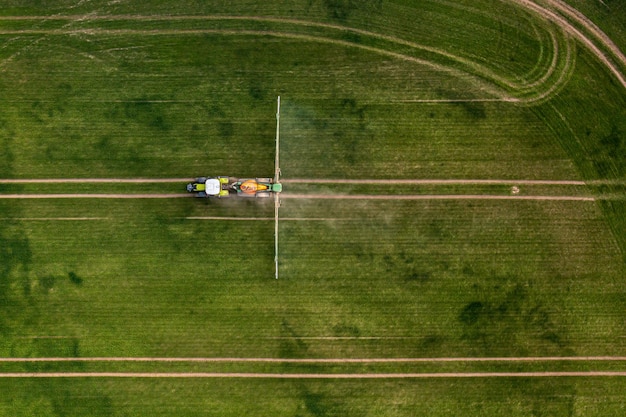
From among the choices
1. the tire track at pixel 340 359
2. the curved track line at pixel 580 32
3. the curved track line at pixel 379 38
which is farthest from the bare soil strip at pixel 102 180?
the curved track line at pixel 580 32

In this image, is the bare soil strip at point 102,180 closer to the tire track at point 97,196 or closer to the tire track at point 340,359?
the tire track at point 97,196

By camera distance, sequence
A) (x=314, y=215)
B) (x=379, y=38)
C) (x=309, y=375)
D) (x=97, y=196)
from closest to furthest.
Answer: (x=309, y=375) < (x=314, y=215) < (x=97, y=196) < (x=379, y=38)

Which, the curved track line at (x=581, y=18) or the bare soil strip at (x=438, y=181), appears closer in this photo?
the bare soil strip at (x=438, y=181)

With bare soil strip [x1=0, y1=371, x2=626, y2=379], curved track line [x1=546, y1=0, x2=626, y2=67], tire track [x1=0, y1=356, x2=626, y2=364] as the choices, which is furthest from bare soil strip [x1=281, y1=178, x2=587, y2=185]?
bare soil strip [x1=0, y1=371, x2=626, y2=379]

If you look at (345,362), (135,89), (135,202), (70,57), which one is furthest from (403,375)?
(70,57)

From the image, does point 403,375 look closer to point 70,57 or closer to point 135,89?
point 135,89

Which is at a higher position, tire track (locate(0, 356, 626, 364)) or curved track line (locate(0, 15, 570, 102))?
curved track line (locate(0, 15, 570, 102))

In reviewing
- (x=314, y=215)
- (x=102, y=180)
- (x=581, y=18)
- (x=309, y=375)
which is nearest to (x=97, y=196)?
(x=102, y=180)

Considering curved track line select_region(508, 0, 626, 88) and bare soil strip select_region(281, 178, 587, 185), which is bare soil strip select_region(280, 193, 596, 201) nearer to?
bare soil strip select_region(281, 178, 587, 185)

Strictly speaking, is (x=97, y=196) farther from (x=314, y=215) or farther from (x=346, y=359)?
(x=346, y=359)
